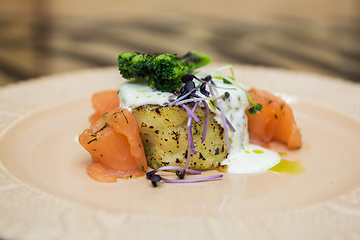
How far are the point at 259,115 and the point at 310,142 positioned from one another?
0.55m

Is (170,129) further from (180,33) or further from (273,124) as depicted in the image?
(180,33)

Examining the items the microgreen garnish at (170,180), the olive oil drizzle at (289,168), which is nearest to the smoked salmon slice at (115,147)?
the microgreen garnish at (170,180)

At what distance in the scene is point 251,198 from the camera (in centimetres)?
222

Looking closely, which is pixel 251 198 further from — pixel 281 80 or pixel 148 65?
pixel 281 80

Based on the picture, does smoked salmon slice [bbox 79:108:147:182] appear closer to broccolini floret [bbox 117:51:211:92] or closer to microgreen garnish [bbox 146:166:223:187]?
microgreen garnish [bbox 146:166:223:187]

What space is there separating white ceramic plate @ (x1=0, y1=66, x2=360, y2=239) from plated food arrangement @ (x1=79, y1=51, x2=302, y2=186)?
0.15 metres

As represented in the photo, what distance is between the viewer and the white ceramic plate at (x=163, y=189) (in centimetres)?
175

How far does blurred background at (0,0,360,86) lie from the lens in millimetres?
5566

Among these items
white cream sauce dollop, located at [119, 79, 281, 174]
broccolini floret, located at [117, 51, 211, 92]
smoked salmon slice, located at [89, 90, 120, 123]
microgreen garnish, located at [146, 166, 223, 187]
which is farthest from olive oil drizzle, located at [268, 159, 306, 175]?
smoked salmon slice, located at [89, 90, 120, 123]

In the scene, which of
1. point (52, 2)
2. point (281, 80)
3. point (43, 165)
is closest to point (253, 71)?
point (281, 80)

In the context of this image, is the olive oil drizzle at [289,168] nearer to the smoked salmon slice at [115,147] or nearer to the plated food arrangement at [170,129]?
the plated food arrangement at [170,129]

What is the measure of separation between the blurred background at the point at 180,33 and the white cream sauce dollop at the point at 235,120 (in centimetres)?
280

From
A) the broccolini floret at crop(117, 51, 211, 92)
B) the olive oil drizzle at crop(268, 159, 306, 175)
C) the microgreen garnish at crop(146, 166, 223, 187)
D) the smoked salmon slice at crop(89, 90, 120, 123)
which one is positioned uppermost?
the broccolini floret at crop(117, 51, 211, 92)

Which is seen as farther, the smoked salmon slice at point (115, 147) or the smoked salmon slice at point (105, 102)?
the smoked salmon slice at point (105, 102)
